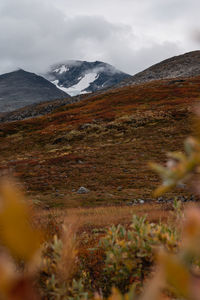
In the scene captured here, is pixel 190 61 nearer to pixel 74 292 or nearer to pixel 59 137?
pixel 59 137

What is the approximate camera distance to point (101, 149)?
104 feet

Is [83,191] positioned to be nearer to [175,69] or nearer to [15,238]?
[15,238]

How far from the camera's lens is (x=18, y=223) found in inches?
15.0

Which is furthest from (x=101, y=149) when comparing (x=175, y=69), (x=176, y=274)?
(x=175, y=69)

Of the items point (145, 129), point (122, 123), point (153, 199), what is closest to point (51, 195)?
point (153, 199)

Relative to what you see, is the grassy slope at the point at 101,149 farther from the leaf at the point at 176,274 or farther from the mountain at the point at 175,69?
the mountain at the point at 175,69

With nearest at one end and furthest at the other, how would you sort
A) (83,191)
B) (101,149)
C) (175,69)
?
(83,191), (101,149), (175,69)

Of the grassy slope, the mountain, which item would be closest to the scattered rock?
the grassy slope

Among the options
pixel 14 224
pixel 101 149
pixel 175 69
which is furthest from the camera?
pixel 175 69

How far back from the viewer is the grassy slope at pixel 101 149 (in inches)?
762

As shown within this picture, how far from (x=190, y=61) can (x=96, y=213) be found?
403 feet

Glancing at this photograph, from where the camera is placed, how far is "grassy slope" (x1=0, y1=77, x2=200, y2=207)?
19.4 meters

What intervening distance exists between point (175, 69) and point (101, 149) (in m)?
97.3

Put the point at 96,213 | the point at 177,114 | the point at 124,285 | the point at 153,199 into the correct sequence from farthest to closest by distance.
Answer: the point at 177,114
the point at 153,199
the point at 96,213
the point at 124,285
